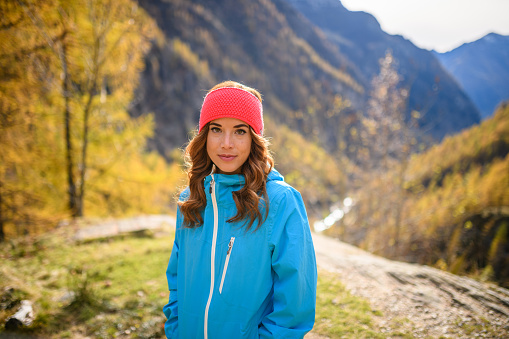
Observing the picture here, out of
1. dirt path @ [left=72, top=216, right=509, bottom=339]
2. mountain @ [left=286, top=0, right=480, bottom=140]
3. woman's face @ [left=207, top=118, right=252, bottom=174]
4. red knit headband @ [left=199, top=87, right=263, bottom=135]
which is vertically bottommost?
dirt path @ [left=72, top=216, right=509, bottom=339]

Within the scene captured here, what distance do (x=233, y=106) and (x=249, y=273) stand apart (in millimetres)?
878

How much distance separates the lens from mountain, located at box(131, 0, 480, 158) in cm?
1938

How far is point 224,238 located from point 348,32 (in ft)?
556

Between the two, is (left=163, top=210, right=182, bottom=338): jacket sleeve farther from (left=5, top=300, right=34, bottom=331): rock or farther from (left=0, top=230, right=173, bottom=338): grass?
(left=5, top=300, right=34, bottom=331): rock

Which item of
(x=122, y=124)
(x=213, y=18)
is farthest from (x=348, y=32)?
(x=122, y=124)

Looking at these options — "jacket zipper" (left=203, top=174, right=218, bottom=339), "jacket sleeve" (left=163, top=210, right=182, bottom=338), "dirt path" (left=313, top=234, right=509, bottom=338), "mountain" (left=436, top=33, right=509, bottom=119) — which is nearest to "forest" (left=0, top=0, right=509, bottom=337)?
"jacket zipper" (left=203, top=174, right=218, bottom=339)

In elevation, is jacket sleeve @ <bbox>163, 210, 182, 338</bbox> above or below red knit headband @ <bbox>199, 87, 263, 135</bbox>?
below

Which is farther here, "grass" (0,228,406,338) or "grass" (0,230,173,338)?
"grass" (0,230,173,338)

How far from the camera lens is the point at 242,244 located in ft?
4.52

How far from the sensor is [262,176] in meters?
1.47

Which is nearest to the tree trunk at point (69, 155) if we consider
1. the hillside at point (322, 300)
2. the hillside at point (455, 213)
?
the hillside at point (322, 300)

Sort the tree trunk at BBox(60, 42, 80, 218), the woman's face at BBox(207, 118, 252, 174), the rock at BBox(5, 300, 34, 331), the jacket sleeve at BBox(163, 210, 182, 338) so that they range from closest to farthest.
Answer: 1. the woman's face at BBox(207, 118, 252, 174)
2. the jacket sleeve at BBox(163, 210, 182, 338)
3. the rock at BBox(5, 300, 34, 331)
4. the tree trunk at BBox(60, 42, 80, 218)

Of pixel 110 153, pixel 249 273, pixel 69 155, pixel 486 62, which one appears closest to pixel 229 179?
pixel 249 273

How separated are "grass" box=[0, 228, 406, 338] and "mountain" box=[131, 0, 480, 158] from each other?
191 inches
